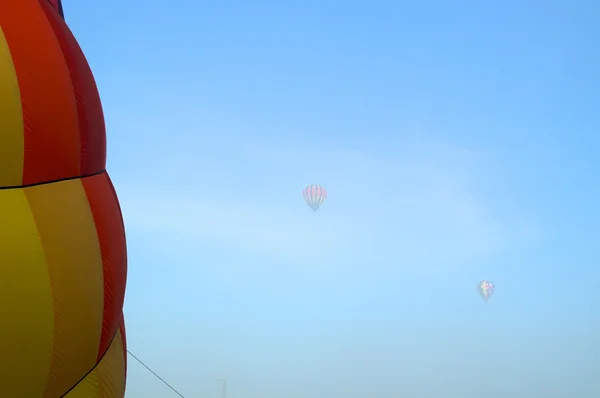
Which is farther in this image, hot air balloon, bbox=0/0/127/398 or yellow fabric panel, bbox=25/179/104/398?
yellow fabric panel, bbox=25/179/104/398

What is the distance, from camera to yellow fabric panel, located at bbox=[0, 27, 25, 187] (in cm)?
414

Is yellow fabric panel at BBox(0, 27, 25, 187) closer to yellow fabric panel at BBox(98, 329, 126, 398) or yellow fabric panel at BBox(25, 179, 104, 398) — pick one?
yellow fabric panel at BBox(25, 179, 104, 398)

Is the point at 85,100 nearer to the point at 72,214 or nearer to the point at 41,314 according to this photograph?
the point at 72,214

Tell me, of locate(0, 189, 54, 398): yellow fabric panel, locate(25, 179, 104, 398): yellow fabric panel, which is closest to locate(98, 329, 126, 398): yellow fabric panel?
locate(25, 179, 104, 398): yellow fabric panel

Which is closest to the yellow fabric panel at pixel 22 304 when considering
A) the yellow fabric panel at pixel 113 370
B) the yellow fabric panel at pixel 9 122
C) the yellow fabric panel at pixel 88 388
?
the yellow fabric panel at pixel 9 122

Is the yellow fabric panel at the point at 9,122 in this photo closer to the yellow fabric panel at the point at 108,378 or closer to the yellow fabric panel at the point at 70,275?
the yellow fabric panel at the point at 70,275

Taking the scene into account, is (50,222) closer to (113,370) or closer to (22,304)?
(22,304)

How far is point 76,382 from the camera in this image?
4621mm

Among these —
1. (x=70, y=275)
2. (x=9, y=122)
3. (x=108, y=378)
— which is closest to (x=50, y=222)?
(x=70, y=275)

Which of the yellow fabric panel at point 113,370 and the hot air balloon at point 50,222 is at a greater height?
the hot air balloon at point 50,222

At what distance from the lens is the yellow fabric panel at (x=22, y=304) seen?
→ 156 inches

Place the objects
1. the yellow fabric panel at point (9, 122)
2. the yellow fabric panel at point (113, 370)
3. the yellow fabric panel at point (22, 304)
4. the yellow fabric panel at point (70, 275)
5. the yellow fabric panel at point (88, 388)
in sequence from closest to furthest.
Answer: the yellow fabric panel at point (22, 304)
the yellow fabric panel at point (9, 122)
the yellow fabric panel at point (70, 275)
the yellow fabric panel at point (88, 388)
the yellow fabric panel at point (113, 370)

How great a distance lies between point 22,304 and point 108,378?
124 centimetres

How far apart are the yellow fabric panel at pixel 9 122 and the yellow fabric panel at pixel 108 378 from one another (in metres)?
1.50
